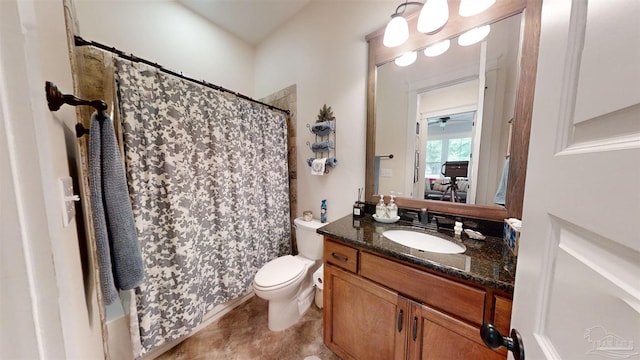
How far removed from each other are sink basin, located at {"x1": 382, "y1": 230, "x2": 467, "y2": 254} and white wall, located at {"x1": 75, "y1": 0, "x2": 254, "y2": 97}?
84.1 inches

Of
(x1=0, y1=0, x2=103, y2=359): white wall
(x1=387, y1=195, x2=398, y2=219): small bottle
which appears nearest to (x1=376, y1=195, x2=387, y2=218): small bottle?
(x1=387, y1=195, x2=398, y2=219): small bottle

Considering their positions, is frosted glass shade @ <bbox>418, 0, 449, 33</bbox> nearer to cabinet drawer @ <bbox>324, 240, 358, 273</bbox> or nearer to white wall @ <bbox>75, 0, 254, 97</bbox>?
cabinet drawer @ <bbox>324, 240, 358, 273</bbox>

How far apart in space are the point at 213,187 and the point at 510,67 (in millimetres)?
1956

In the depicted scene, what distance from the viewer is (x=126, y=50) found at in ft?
4.72

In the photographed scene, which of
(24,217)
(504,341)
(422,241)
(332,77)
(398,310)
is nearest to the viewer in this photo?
(24,217)

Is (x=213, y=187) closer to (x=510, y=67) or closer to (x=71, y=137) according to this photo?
(x=71, y=137)

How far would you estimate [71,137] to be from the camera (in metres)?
0.70

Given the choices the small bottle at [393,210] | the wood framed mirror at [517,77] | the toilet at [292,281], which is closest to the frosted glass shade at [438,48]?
the wood framed mirror at [517,77]

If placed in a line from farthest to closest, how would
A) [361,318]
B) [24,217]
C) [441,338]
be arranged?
[361,318]
[441,338]
[24,217]

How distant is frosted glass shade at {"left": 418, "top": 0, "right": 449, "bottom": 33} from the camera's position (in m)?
1.03

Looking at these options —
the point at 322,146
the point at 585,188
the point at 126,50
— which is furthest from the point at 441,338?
the point at 126,50

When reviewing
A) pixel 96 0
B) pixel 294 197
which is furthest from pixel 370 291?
pixel 96 0

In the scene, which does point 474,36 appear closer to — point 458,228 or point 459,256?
point 458,228

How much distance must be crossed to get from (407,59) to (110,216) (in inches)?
71.9
